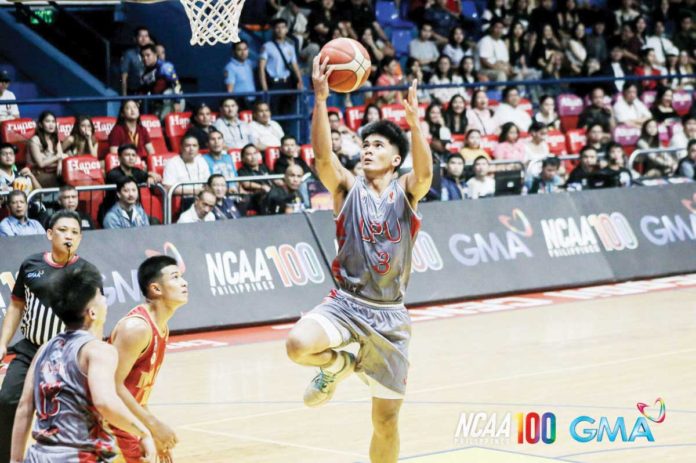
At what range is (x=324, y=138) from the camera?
7.07 metres

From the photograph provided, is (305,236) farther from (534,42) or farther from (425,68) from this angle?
(534,42)

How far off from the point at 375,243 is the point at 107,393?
2.54m

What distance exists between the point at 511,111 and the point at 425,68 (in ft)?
5.64

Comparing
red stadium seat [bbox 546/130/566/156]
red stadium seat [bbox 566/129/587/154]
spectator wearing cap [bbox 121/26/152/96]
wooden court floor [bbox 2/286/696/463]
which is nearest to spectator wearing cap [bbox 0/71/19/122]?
spectator wearing cap [bbox 121/26/152/96]

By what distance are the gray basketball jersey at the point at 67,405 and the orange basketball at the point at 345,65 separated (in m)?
2.85

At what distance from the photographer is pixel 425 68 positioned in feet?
64.8

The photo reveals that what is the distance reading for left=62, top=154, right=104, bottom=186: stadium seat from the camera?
559 inches

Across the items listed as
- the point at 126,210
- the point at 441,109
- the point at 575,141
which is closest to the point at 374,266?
the point at 126,210

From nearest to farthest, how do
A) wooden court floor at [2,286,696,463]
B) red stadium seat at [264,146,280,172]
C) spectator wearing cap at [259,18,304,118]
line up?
wooden court floor at [2,286,696,463]
red stadium seat at [264,146,280,172]
spectator wearing cap at [259,18,304,118]

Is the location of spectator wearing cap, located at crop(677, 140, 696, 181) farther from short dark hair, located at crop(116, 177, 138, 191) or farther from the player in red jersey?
the player in red jersey

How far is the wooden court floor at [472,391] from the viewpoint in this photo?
334 inches

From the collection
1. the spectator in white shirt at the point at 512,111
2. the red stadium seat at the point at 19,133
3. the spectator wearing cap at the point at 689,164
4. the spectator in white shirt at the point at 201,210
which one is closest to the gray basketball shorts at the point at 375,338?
the spectator in white shirt at the point at 201,210

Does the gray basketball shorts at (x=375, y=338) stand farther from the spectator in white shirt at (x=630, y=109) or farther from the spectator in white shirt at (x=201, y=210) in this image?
the spectator in white shirt at (x=630, y=109)

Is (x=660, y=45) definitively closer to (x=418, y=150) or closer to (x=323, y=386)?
(x=418, y=150)
